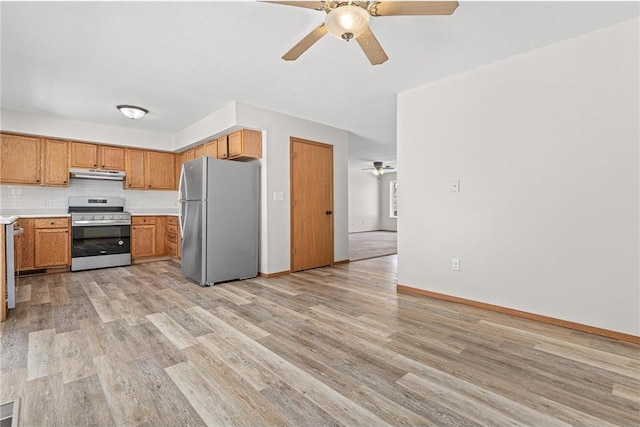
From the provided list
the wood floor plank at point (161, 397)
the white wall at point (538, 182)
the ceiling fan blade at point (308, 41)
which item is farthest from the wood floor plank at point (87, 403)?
the white wall at point (538, 182)

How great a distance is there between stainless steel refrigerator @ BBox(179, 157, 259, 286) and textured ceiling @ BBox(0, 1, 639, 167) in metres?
0.94

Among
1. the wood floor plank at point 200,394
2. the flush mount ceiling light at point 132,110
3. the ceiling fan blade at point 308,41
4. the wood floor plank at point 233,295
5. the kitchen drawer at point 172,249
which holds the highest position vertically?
the flush mount ceiling light at point 132,110

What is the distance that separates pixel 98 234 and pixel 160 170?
5.06 ft

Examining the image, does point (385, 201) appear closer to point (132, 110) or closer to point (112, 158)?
point (112, 158)

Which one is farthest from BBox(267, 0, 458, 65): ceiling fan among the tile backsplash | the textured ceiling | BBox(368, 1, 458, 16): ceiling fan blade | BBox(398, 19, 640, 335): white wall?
the tile backsplash

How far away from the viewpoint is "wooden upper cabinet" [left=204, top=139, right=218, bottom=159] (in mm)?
4536

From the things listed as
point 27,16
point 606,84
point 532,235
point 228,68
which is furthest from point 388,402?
point 27,16

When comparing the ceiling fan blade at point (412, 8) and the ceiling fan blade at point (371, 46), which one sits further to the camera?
the ceiling fan blade at point (371, 46)

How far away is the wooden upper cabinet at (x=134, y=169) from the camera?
5184 millimetres

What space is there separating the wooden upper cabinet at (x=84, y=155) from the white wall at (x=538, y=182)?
4980mm

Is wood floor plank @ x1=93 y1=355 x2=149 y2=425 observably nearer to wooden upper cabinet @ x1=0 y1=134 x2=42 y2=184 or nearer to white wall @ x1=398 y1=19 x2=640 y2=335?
white wall @ x1=398 y1=19 x2=640 y2=335

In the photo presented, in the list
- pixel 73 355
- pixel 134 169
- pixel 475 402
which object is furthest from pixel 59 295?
pixel 475 402

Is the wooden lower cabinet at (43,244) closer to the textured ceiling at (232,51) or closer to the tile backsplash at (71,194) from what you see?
the tile backsplash at (71,194)

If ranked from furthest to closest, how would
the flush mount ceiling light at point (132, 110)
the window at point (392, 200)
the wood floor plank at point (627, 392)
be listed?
the window at point (392, 200) → the flush mount ceiling light at point (132, 110) → the wood floor plank at point (627, 392)
